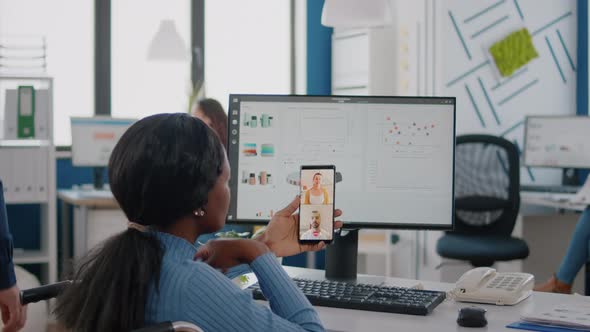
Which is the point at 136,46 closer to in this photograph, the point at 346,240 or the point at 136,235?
the point at 346,240

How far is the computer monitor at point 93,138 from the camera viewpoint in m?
4.96

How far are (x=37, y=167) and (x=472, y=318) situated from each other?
3.48 m

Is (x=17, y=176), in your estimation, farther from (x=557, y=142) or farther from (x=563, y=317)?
(x=563, y=317)

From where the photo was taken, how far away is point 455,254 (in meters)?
3.94

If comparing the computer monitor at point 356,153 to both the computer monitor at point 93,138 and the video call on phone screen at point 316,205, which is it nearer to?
the video call on phone screen at point 316,205

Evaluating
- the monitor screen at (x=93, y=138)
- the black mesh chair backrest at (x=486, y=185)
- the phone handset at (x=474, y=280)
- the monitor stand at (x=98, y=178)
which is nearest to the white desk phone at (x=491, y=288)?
the phone handset at (x=474, y=280)

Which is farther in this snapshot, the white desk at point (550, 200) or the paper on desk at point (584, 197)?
the white desk at point (550, 200)

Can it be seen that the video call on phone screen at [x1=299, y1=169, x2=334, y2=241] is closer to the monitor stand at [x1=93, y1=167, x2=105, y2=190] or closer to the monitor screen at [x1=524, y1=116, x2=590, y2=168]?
the monitor screen at [x1=524, y1=116, x2=590, y2=168]

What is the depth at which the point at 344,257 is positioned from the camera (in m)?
1.96

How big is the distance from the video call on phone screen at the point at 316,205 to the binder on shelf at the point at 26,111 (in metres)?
3.28

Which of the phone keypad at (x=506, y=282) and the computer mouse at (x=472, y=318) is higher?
the phone keypad at (x=506, y=282)

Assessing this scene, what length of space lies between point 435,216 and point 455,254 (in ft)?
6.78

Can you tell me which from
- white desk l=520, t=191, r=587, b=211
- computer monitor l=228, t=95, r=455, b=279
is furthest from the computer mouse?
white desk l=520, t=191, r=587, b=211

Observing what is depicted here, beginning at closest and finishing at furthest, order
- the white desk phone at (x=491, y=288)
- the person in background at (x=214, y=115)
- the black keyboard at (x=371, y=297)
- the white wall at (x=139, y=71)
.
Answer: the black keyboard at (x=371, y=297)
the white desk phone at (x=491, y=288)
the person in background at (x=214, y=115)
the white wall at (x=139, y=71)
